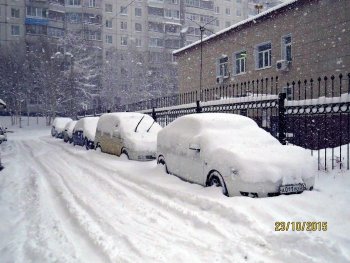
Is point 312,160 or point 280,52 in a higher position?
point 280,52

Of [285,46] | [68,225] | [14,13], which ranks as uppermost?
[14,13]

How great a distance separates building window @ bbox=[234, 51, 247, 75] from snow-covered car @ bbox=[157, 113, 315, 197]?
16641 millimetres

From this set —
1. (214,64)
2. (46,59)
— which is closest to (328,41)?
(214,64)

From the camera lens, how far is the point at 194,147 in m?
6.70

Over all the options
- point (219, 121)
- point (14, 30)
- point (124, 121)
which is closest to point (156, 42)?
point (14, 30)

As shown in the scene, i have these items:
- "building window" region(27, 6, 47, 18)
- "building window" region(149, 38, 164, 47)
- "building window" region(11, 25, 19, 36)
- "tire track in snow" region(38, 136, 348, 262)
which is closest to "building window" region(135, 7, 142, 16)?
"building window" region(149, 38, 164, 47)

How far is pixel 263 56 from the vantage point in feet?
70.4

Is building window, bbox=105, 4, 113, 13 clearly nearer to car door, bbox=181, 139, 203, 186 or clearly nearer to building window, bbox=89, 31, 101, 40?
building window, bbox=89, 31, 101, 40

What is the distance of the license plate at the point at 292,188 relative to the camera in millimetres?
5543

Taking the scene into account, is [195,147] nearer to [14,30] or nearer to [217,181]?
[217,181]

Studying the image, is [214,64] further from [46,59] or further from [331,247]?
[46,59]

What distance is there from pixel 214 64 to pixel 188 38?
119 ft

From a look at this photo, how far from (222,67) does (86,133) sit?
1383cm

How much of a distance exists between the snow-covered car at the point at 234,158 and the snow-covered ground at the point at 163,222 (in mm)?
242
